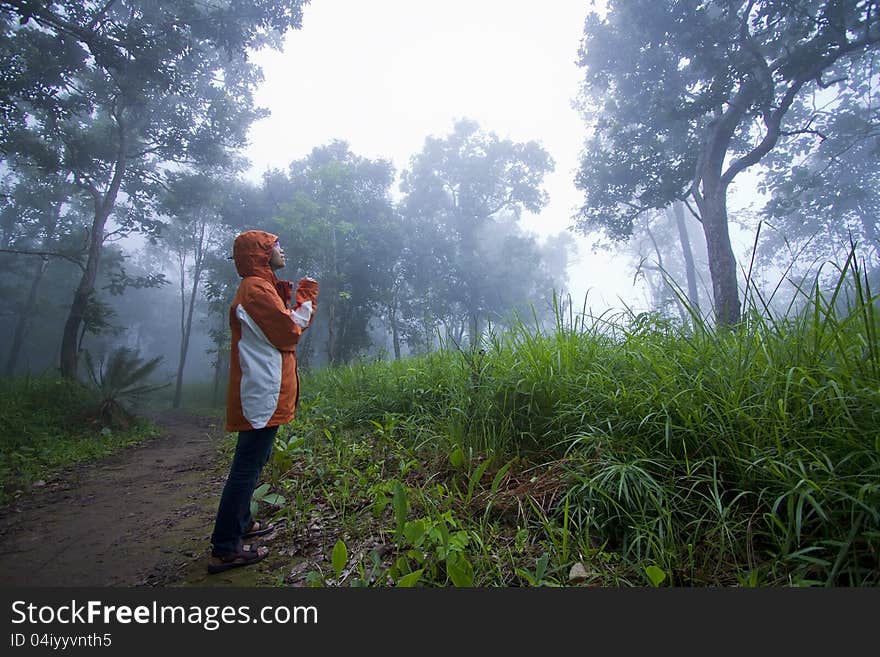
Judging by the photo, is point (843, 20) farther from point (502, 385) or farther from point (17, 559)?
point (17, 559)

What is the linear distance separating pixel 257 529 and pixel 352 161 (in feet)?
56.5

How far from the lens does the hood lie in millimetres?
2055

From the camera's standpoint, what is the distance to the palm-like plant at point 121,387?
631 cm

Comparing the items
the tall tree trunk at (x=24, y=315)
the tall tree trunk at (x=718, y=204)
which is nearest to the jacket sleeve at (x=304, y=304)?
the tall tree trunk at (x=718, y=204)

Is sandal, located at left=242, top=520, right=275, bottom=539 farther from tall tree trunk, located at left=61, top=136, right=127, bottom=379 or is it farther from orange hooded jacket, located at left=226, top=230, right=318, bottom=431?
tall tree trunk, located at left=61, top=136, right=127, bottom=379

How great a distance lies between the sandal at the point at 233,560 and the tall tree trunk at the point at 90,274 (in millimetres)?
9191

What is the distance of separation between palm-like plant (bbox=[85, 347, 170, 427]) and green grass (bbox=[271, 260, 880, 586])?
573 cm

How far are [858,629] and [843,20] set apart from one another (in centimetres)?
1207

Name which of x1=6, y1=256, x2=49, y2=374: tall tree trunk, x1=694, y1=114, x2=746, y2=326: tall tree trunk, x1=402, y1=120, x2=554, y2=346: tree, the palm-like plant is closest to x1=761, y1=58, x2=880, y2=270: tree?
x1=694, y1=114, x2=746, y2=326: tall tree trunk

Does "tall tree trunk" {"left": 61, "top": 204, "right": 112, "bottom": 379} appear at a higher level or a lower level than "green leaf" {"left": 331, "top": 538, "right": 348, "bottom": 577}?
higher

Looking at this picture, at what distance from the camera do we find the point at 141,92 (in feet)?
29.8

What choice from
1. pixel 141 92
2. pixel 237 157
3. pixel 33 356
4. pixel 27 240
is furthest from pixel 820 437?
pixel 33 356

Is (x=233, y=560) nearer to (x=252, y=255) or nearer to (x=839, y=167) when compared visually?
(x=252, y=255)

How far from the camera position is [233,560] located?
1798 mm
